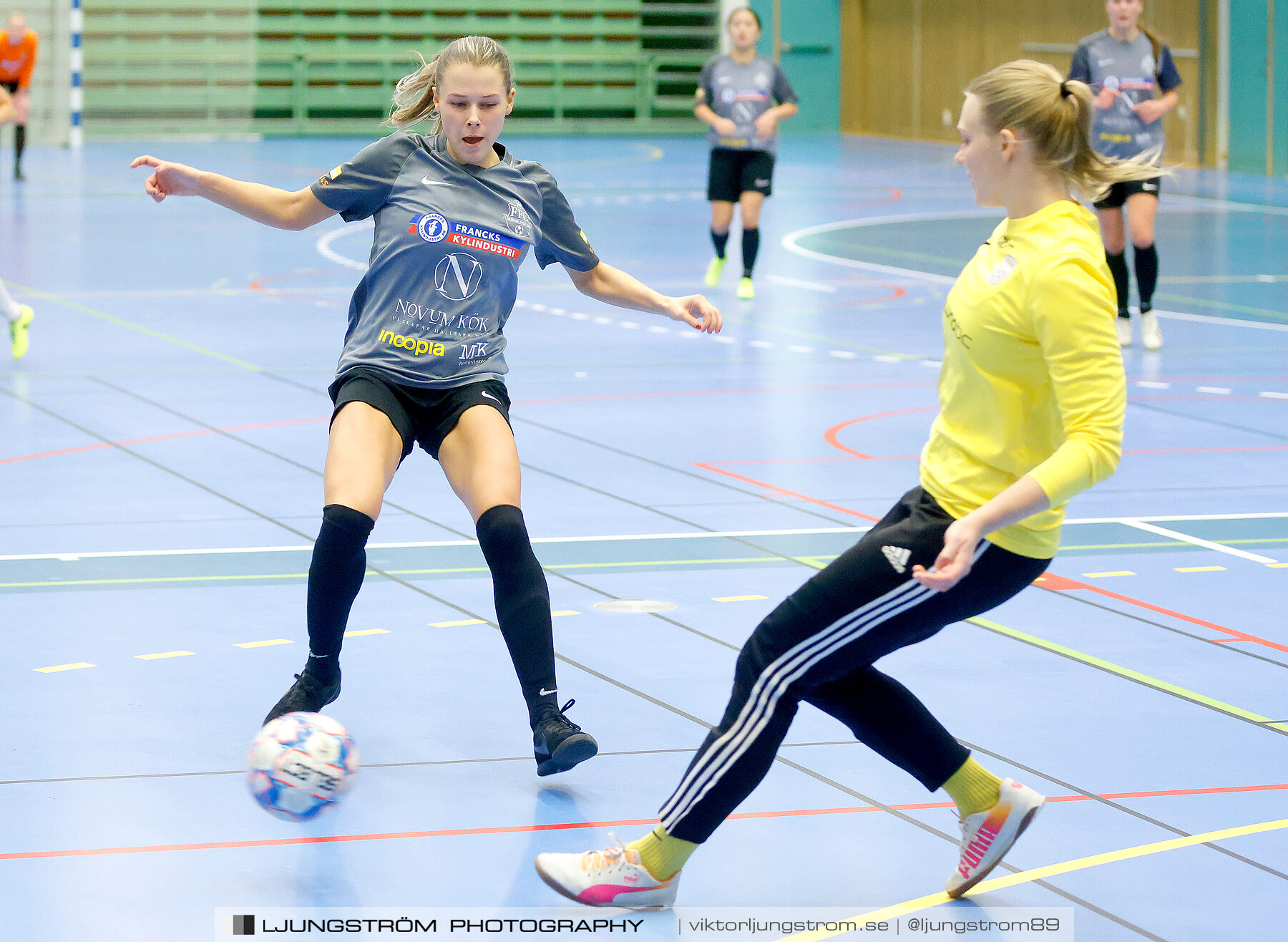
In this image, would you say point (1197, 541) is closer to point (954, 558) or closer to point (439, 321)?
point (439, 321)

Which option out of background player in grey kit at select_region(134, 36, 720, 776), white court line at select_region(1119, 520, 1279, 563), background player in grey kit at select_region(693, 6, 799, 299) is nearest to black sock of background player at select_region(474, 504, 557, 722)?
background player in grey kit at select_region(134, 36, 720, 776)

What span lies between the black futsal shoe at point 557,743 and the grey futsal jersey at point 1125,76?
736cm

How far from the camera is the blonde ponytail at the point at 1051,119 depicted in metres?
3.08

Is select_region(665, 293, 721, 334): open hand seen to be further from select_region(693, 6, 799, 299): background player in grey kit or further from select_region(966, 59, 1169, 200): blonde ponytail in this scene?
select_region(693, 6, 799, 299): background player in grey kit

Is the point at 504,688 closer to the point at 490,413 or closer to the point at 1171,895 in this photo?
the point at 490,413

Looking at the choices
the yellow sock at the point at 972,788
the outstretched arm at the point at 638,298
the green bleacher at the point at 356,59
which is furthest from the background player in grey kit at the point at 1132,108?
the green bleacher at the point at 356,59

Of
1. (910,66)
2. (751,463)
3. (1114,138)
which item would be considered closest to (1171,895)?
(751,463)

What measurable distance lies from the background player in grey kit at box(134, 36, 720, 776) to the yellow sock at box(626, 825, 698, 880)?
0.70m

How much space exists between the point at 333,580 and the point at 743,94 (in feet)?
31.4

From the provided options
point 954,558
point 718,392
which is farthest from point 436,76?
point 718,392

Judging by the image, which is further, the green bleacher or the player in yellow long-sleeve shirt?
the green bleacher

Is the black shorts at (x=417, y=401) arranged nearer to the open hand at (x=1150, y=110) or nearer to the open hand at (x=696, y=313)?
the open hand at (x=696, y=313)

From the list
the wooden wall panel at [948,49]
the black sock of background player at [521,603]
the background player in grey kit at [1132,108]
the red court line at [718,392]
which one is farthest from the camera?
the wooden wall panel at [948,49]

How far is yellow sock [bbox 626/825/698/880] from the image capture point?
3.29m
